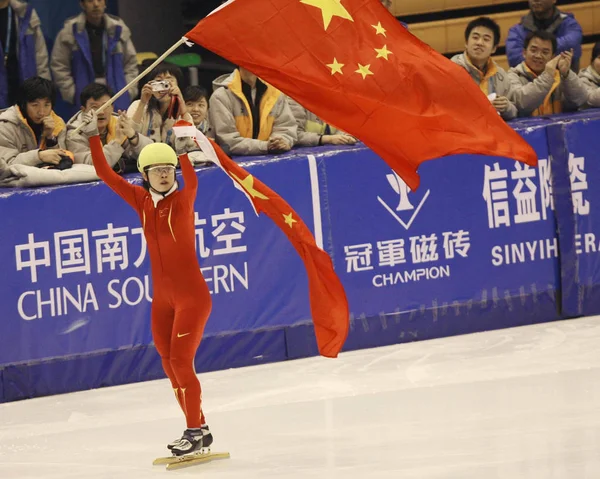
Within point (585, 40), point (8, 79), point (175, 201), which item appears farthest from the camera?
point (585, 40)

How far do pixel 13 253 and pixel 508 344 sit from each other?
378cm

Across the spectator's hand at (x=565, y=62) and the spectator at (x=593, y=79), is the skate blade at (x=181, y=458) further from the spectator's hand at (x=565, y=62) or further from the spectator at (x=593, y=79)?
the spectator at (x=593, y=79)

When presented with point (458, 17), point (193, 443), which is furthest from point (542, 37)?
point (193, 443)

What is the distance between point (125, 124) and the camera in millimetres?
9625

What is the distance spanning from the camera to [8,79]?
1117 cm

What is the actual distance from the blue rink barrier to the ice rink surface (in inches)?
8.5

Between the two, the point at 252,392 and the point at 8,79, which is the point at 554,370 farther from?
the point at 8,79

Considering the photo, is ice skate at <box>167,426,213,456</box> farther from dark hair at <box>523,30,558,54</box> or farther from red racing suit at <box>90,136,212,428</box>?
dark hair at <box>523,30,558,54</box>

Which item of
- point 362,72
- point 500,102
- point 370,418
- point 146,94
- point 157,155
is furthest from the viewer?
point 500,102

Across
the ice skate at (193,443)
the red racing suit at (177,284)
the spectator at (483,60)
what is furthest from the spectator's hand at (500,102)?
the ice skate at (193,443)

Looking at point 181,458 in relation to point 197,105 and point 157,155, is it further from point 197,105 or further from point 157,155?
point 197,105

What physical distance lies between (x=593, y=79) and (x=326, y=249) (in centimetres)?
299

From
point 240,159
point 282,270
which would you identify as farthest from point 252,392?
point 240,159

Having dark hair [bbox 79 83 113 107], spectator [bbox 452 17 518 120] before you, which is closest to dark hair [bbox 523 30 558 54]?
spectator [bbox 452 17 518 120]
